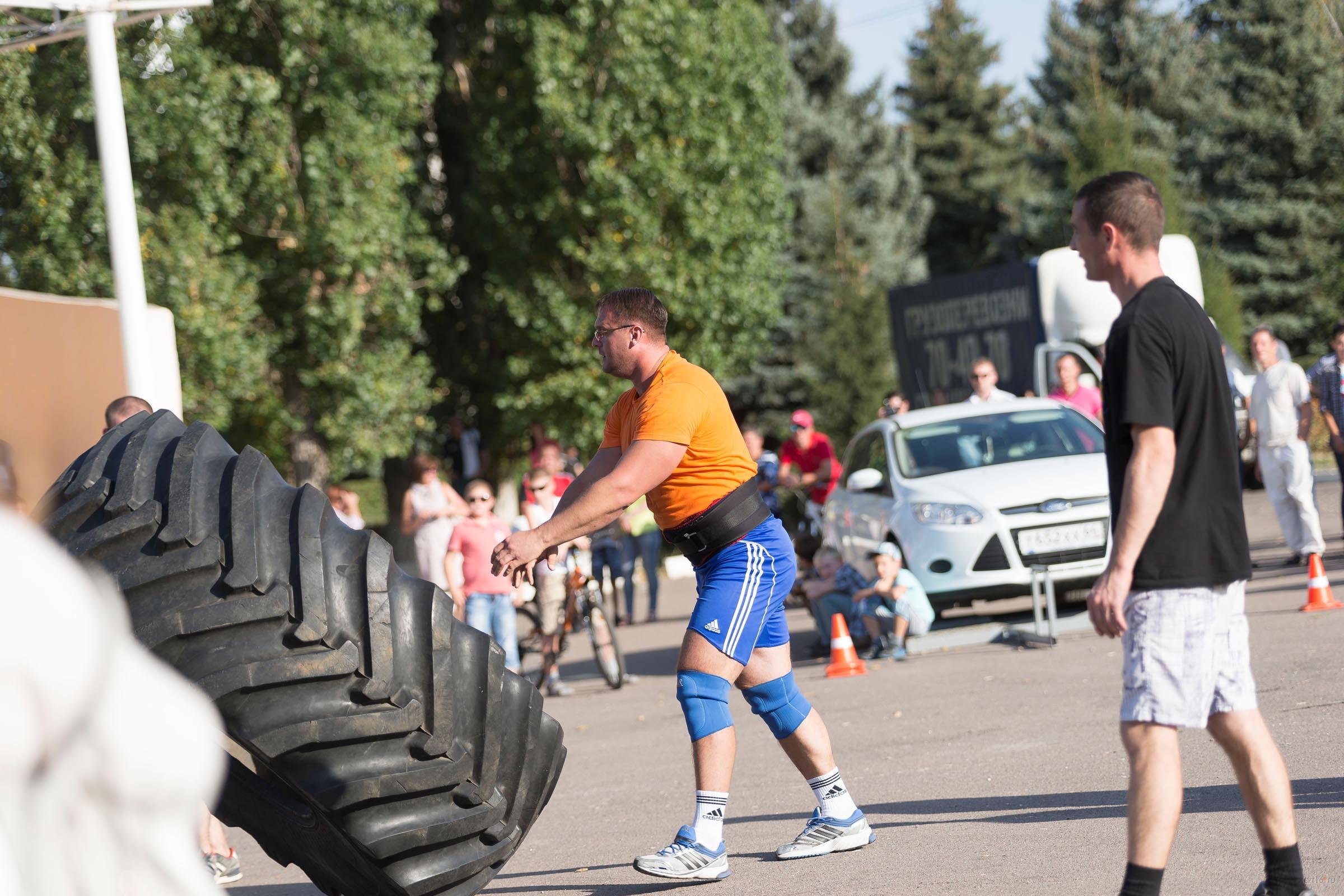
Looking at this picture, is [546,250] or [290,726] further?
[546,250]

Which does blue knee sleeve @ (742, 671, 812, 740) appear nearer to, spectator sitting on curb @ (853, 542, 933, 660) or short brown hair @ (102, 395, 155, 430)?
short brown hair @ (102, 395, 155, 430)

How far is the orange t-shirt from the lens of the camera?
5184mm

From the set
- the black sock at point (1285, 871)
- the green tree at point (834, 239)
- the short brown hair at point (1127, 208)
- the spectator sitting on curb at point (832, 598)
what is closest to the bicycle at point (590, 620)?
the spectator sitting on curb at point (832, 598)

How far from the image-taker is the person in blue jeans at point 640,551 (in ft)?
51.8

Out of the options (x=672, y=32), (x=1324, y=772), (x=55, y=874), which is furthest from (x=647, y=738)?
(x=672, y=32)

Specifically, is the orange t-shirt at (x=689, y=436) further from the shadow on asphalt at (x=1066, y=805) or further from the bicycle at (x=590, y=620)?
the bicycle at (x=590, y=620)

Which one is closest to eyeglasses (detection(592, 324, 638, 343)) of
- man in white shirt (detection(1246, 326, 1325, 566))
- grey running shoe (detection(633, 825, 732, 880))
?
grey running shoe (detection(633, 825, 732, 880))

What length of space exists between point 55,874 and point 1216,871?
3.93 m

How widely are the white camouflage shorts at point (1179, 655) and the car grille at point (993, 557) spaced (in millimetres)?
7146

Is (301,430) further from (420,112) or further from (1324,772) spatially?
(1324,772)

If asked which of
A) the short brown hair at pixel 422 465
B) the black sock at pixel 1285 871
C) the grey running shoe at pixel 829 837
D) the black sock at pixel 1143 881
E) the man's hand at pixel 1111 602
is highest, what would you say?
the short brown hair at pixel 422 465

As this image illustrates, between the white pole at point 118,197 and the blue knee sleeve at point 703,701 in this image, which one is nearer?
the blue knee sleeve at point 703,701

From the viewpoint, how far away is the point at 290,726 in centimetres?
370

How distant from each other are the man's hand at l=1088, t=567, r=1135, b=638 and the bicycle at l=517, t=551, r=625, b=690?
775cm
